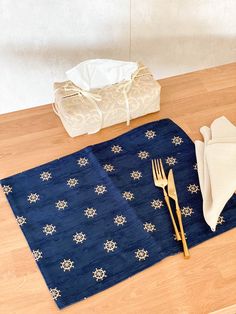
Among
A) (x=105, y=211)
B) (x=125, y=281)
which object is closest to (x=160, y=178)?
(x=105, y=211)

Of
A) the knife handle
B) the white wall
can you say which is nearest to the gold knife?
the knife handle

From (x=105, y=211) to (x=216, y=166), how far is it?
25 cm

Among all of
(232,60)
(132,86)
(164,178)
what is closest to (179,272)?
(164,178)

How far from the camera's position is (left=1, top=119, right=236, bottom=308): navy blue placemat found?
83 cm

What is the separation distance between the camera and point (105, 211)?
3.02ft

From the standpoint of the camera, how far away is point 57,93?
3.58 feet

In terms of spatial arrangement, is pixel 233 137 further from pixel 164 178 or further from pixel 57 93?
pixel 57 93

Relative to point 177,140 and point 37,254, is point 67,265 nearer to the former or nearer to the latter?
point 37,254

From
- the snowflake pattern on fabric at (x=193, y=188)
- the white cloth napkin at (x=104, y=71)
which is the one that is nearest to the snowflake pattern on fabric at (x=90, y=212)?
the snowflake pattern on fabric at (x=193, y=188)

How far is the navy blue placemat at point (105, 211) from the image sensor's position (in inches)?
32.8

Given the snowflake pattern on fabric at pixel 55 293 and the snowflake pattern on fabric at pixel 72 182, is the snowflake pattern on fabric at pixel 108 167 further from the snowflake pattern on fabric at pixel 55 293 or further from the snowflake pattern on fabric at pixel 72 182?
the snowflake pattern on fabric at pixel 55 293

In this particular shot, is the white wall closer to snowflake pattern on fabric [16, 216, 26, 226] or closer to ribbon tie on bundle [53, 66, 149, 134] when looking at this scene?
ribbon tie on bundle [53, 66, 149, 134]

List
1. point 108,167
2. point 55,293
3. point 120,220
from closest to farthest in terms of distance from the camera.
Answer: point 55,293 < point 120,220 < point 108,167

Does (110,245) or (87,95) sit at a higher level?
(87,95)
